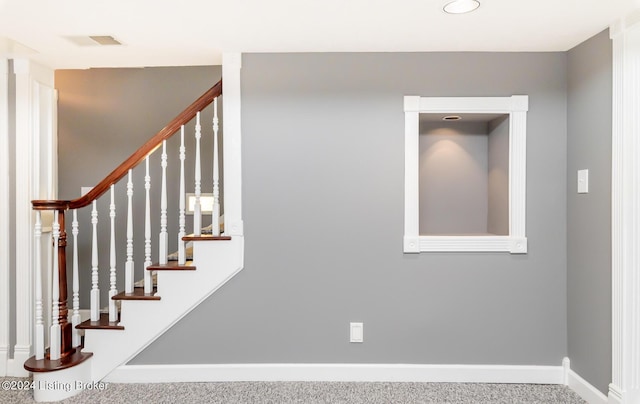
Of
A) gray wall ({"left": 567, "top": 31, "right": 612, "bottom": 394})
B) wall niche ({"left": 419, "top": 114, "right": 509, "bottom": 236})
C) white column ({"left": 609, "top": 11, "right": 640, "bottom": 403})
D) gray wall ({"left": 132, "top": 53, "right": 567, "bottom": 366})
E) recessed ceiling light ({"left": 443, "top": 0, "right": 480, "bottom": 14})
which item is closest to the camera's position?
recessed ceiling light ({"left": 443, "top": 0, "right": 480, "bottom": 14})

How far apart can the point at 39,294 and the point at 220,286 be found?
3.45ft

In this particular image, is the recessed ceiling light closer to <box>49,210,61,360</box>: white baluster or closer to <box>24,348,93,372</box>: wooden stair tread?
<box>49,210,61,360</box>: white baluster

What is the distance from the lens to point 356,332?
2.56 m

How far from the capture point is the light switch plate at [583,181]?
2318 mm

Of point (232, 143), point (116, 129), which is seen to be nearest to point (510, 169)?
point (232, 143)

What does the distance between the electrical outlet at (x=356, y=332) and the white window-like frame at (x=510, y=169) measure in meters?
0.58

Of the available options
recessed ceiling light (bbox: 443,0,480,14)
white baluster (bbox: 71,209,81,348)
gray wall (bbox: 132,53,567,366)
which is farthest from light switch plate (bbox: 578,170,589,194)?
white baluster (bbox: 71,209,81,348)

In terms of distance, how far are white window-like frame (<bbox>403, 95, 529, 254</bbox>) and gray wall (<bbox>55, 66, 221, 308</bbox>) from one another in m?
1.88

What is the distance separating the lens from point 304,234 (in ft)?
8.41

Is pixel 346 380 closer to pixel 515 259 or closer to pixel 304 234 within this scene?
pixel 304 234

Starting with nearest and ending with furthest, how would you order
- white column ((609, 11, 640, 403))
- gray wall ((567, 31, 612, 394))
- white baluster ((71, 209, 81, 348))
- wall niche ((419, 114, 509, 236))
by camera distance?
white column ((609, 11, 640, 403)), gray wall ((567, 31, 612, 394)), white baluster ((71, 209, 81, 348)), wall niche ((419, 114, 509, 236))

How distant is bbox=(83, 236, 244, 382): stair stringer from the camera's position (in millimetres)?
2484

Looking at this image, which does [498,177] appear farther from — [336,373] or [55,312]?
[55,312]

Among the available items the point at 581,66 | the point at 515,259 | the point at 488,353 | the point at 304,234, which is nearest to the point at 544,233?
the point at 515,259
